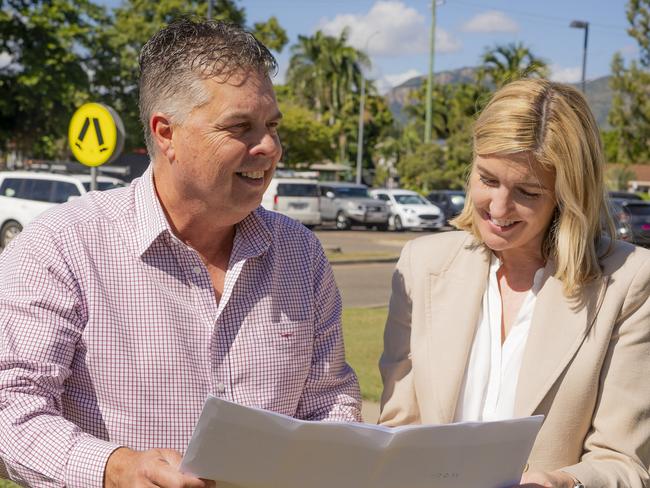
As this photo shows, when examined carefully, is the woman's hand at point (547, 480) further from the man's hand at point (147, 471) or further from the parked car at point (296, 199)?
the parked car at point (296, 199)

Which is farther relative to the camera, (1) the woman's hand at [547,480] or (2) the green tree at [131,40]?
(2) the green tree at [131,40]

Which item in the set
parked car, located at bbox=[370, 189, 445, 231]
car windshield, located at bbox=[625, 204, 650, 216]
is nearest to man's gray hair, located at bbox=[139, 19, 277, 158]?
car windshield, located at bbox=[625, 204, 650, 216]

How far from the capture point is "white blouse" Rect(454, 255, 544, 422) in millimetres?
2820

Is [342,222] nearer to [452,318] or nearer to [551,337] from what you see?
[452,318]

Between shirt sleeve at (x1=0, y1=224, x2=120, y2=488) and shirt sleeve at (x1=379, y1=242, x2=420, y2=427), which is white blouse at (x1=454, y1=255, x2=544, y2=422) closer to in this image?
shirt sleeve at (x1=379, y1=242, x2=420, y2=427)

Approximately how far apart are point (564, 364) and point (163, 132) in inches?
52.3

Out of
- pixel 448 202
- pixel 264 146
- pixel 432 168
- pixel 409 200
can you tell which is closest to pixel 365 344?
pixel 264 146

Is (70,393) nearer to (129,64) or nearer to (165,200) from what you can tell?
(165,200)

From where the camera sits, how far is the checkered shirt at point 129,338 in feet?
7.40

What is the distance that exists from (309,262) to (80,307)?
739mm

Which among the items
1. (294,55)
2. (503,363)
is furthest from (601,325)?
(294,55)

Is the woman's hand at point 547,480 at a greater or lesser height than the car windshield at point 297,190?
greater

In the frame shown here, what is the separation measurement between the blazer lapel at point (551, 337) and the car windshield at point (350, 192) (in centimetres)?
3307

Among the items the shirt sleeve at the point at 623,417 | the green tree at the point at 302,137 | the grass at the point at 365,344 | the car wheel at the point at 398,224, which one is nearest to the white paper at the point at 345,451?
the shirt sleeve at the point at 623,417
